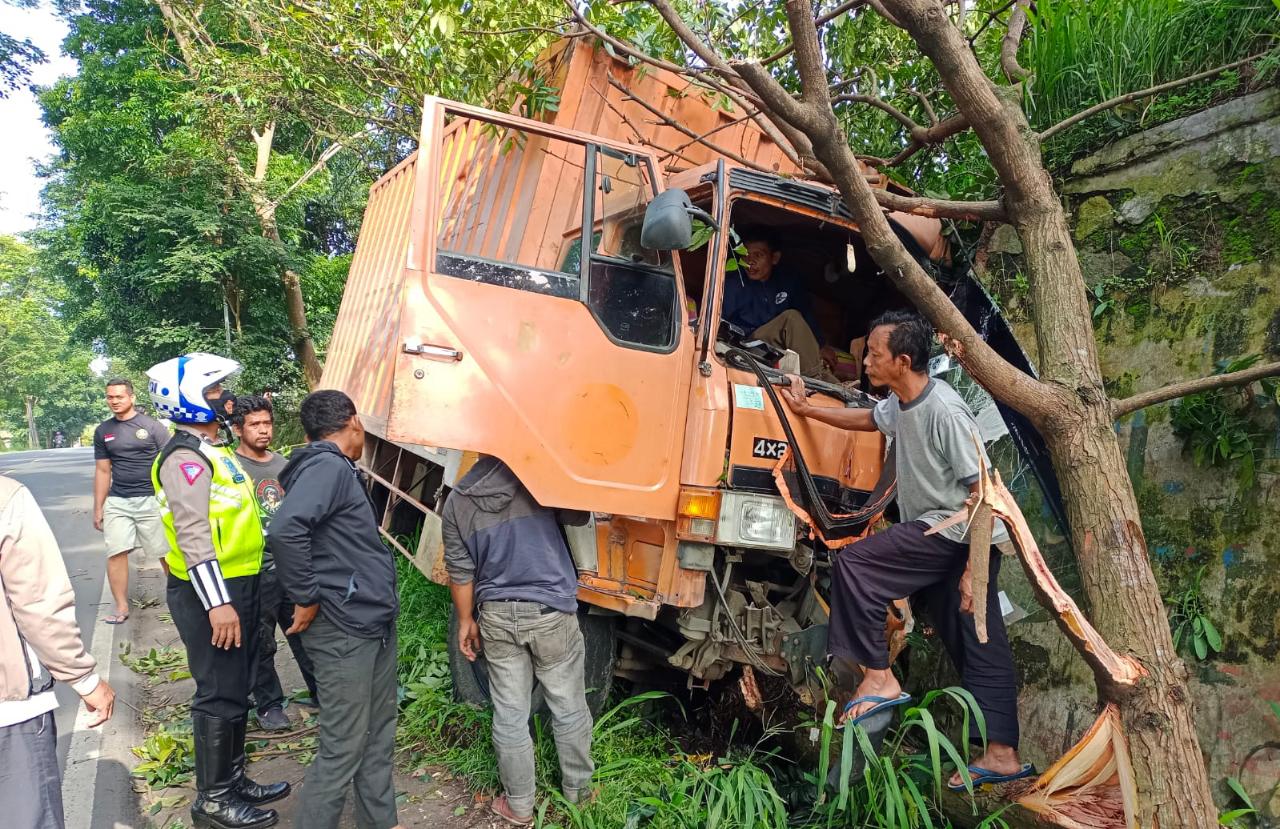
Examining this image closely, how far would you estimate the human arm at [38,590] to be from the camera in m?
1.93

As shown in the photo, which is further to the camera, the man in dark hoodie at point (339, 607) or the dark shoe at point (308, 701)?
the dark shoe at point (308, 701)

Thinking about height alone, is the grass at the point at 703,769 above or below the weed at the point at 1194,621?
below

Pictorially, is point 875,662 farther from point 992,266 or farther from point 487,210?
point 487,210

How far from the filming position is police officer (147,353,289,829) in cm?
277

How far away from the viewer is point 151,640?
4.92m

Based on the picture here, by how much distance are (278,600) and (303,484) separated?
4.01 feet

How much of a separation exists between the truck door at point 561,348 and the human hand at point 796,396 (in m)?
0.44

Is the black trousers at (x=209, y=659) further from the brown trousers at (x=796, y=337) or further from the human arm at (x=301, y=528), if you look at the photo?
the brown trousers at (x=796, y=337)

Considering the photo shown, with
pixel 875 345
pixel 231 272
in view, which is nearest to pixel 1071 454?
pixel 875 345

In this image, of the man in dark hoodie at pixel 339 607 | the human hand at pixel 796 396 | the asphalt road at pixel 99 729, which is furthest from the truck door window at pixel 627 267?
the asphalt road at pixel 99 729

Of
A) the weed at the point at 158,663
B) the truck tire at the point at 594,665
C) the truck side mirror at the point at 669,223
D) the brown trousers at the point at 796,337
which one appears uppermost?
the truck side mirror at the point at 669,223

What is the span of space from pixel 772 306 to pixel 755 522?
1.54 metres

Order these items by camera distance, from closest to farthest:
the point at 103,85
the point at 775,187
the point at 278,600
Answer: the point at 775,187
the point at 278,600
the point at 103,85

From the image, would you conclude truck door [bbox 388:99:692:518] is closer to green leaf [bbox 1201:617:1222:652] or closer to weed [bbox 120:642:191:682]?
green leaf [bbox 1201:617:1222:652]
